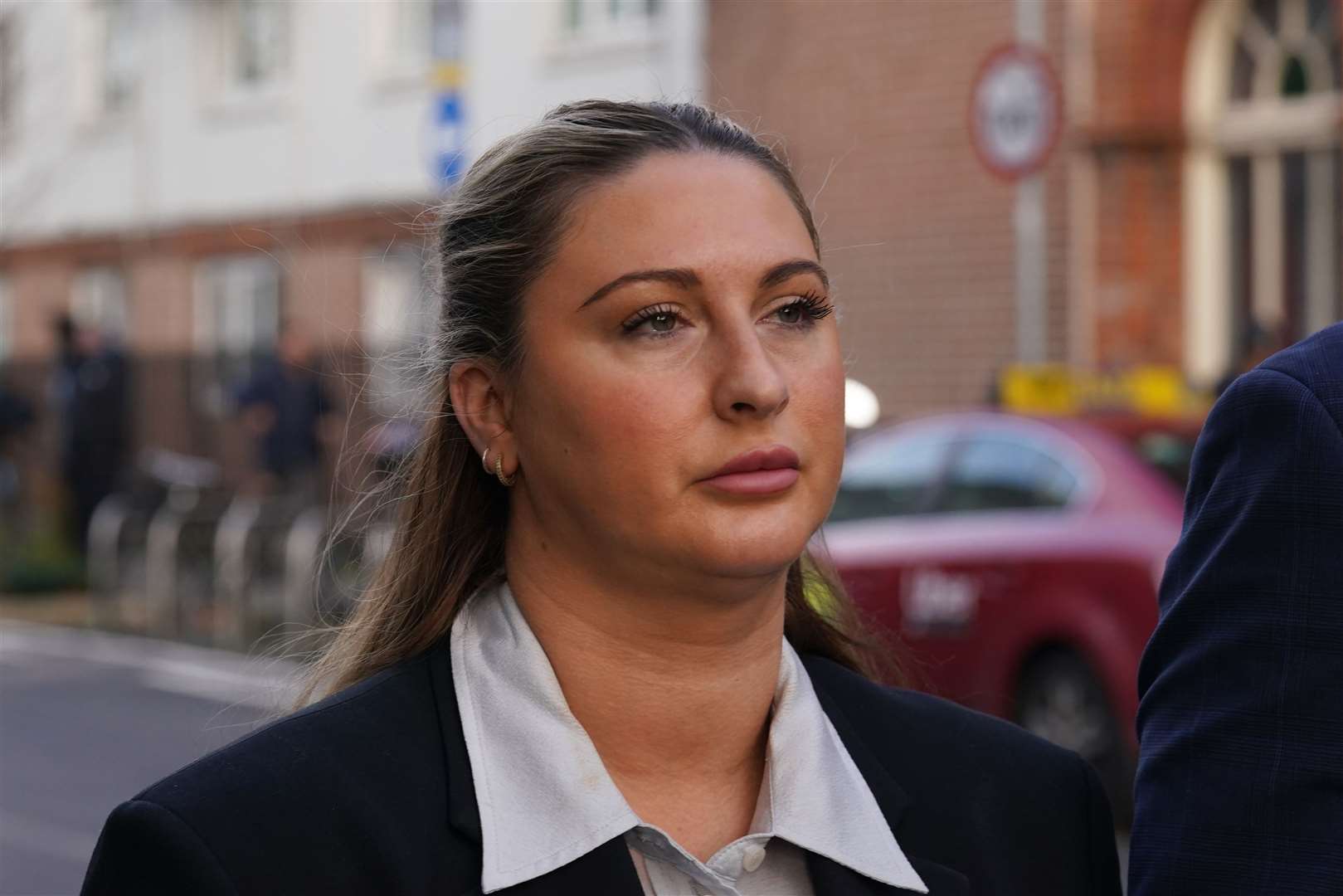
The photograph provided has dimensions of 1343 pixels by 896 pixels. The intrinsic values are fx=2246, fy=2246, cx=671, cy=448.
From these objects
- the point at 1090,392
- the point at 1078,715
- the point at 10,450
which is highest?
the point at 1090,392

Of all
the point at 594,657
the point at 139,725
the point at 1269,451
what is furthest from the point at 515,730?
the point at 139,725

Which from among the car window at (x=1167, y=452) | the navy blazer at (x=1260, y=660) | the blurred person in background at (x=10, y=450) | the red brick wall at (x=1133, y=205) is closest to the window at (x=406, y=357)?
the navy blazer at (x=1260, y=660)

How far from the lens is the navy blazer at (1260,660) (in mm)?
2363

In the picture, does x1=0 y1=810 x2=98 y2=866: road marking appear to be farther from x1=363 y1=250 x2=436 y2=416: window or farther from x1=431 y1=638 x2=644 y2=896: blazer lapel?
x1=431 y1=638 x2=644 y2=896: blazer lapel

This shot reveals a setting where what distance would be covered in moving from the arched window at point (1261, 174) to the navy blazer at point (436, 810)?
38.0ft

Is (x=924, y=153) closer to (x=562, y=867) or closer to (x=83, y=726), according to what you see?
(x=83, y=726)

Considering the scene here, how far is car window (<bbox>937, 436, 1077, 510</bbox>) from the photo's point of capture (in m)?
8.82

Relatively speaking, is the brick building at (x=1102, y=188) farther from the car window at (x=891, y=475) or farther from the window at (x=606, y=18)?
the car window at (x=891, y=475)

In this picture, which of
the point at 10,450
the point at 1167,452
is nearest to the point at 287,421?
the point at 10,450

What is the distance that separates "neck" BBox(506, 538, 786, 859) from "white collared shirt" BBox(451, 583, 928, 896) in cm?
3

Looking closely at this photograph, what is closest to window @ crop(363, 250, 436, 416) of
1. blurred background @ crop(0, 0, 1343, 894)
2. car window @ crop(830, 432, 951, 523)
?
blurred background @ crop(0, 0, 1343, 894)

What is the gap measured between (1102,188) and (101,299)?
1641 cm

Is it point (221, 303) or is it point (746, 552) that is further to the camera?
point (221, 303)

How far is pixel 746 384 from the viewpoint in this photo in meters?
2.31
